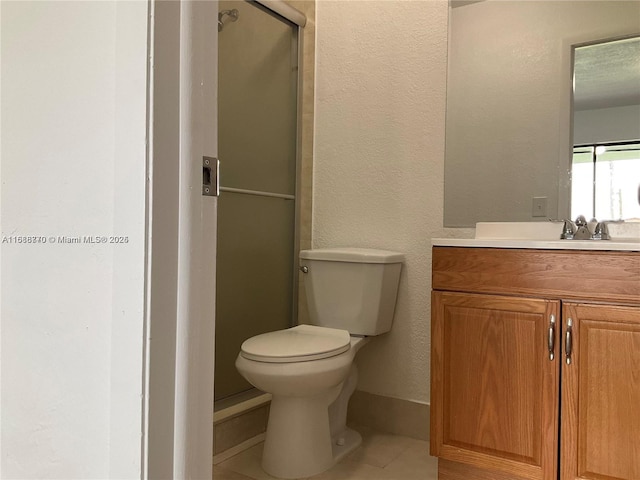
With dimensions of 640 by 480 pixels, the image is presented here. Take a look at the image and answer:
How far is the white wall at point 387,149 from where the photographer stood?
2.27 meters

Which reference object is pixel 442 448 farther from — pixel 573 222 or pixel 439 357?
pixel 573 222

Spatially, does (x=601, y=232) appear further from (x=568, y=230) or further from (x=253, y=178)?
(x=253, y=178)

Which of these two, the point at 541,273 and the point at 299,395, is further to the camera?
the point at 299,395

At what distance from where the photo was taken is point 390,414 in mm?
2346

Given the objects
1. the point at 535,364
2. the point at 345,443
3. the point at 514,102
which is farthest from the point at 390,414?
the point at 514,102

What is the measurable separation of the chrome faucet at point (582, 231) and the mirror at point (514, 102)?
93 mm

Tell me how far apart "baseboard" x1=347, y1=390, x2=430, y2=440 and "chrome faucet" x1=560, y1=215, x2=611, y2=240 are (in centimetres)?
93

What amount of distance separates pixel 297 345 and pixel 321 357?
113 millimetres

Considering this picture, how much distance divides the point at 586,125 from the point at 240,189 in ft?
4.55

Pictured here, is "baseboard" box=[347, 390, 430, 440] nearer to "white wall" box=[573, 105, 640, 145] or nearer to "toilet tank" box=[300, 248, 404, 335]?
"toilet tank" box=[300, 248, 404, 335]

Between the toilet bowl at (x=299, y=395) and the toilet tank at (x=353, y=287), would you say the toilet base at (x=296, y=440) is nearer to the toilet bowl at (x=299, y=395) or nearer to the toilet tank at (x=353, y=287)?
the toilet bowl at (x=299, y=395)

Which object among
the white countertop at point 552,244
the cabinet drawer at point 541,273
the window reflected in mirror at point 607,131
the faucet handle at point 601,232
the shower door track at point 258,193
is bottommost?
the cabinet drawer at point 541,273

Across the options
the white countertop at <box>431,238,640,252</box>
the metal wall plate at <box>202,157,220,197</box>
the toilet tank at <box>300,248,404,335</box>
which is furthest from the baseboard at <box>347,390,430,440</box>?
the metal wall plate at <box>202,157,220,197</box>

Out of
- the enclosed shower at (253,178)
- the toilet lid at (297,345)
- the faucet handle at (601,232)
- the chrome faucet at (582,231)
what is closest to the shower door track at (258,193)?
the enclosed shower at (253,178)
